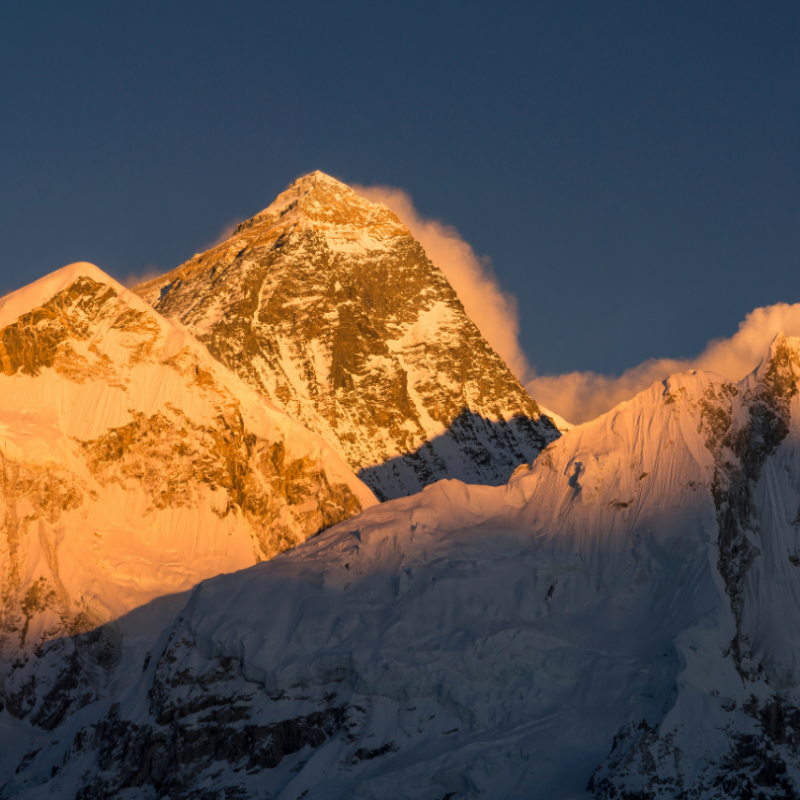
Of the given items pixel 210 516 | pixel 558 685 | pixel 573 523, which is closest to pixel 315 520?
pixel 210 516

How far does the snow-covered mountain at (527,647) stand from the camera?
372ft

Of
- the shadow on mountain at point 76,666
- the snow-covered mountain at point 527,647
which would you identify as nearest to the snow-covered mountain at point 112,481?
the shadow on mountain at point 76,666

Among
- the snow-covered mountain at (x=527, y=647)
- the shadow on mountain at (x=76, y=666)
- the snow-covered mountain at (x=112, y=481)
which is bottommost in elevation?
the snow-covered mountain at (x=527, y=647)

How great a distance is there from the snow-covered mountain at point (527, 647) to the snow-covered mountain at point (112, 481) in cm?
1198

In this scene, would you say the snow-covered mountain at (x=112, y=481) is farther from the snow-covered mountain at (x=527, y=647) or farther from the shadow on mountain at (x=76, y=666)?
the snow-covered mountain at (x=527, y=647)

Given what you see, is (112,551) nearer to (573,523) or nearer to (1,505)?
(1,505)

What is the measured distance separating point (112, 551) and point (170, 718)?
37.9 metres

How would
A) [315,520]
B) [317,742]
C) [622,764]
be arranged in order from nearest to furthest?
[622,764], [317,742], [315,520]

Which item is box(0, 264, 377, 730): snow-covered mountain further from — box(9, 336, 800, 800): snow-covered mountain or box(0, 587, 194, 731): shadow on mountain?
box(9, 336, 800, 800): snow-covered mountain

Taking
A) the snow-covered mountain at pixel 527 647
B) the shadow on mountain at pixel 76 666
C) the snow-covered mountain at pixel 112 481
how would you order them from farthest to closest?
the snow-covered mountain at pixel 112 481 < the shadow on mountain at pixel 76 666 < the snow-covered mountain at pixel 527 647

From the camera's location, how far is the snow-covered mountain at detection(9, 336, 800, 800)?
113 m

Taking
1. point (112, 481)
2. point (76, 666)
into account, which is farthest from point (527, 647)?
point (112, 481)

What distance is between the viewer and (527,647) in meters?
124

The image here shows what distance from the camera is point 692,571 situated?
12544 centimetres
